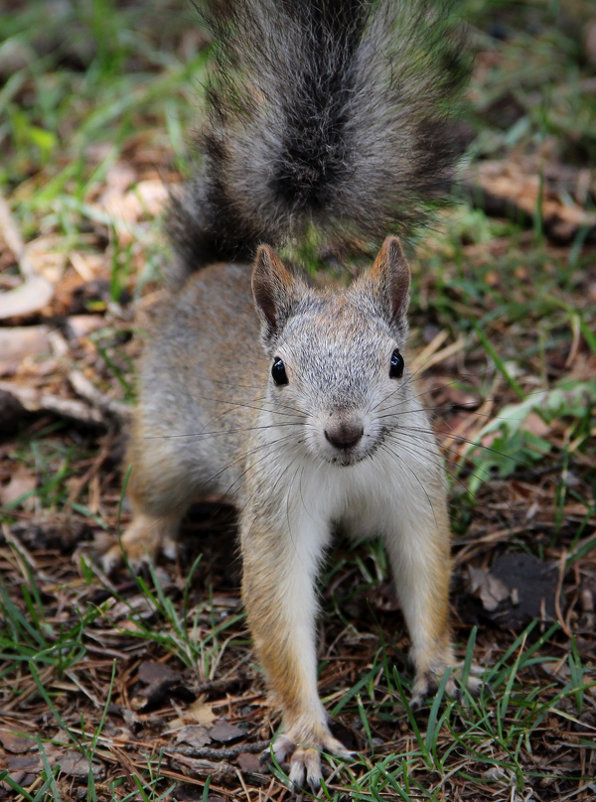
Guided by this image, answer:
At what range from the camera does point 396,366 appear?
2.79 metres

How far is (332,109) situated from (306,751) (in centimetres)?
188

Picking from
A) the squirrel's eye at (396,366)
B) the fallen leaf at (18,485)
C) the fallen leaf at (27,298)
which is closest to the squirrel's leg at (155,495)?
the fallen leaf at (18,485)

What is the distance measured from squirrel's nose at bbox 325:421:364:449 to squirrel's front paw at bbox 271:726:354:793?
916 mm

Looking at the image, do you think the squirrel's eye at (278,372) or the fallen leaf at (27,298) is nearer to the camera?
the squirrel's eye at (278,372)

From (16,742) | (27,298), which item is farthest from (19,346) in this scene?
(16,742)

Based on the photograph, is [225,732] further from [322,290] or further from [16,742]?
[322,290]

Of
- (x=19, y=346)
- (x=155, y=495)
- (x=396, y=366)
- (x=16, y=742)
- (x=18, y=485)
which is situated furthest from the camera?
(x=19, y=346)

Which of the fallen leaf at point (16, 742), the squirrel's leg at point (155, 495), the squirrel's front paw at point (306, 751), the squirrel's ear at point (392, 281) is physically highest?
the squirrel's ear at point (392, 281)

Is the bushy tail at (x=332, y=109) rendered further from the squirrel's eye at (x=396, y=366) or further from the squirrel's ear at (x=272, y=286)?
the squirrel's eye at (x=396, y=366)

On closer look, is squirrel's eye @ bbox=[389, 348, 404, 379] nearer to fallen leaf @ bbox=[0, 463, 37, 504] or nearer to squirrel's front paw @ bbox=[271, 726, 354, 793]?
squirrel's front paw @ bbox=[271, 726, 354, 793]

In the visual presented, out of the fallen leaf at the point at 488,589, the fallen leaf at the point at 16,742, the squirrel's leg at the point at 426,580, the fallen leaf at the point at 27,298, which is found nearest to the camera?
the fallen leaf at the point at 16,742

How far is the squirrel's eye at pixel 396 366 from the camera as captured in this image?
2.78 meters

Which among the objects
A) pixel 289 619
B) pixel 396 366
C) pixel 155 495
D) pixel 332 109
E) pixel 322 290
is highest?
pixel 332 109

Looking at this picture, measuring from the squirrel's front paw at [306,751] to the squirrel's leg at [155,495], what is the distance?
1.07 metres
